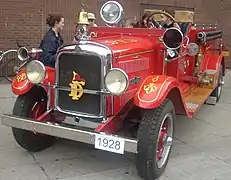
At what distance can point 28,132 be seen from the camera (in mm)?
4316

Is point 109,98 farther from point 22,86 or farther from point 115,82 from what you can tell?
point 22,86

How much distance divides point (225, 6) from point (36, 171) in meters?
10.7

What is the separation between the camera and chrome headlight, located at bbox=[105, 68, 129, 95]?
3.49 m

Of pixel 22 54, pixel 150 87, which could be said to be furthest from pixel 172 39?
pixel 22 54

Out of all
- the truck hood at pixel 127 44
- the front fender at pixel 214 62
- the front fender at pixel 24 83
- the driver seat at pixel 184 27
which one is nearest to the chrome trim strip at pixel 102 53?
the truck hood at pixel 127 44

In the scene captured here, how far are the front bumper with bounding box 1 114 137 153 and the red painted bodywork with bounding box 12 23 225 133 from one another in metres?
0.17

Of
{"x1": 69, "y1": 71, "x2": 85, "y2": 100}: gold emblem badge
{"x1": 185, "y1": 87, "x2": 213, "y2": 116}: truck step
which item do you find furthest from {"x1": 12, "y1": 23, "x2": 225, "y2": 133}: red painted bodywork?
A: {"x1": 69, "y1": 71, "x2": 85, "y2": 100}: gold emblem badge

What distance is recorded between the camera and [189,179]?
386cm

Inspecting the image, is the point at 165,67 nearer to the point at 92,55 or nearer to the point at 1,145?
the point at 92,55

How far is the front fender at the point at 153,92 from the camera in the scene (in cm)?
357

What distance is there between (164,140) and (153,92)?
0.65 meters

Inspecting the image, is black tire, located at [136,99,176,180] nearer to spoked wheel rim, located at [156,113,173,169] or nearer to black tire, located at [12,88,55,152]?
spoked wheel rim, located at [156,113,173,169]

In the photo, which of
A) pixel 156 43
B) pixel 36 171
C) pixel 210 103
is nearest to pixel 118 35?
pixel 156 43

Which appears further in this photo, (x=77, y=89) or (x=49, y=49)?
(x=49, y=49)
